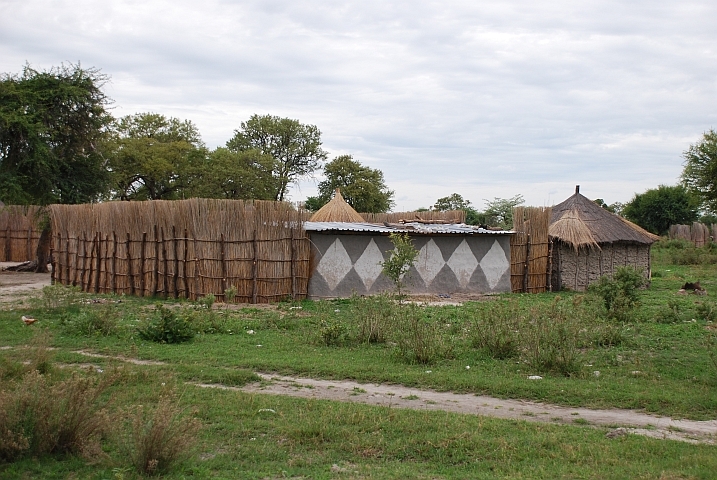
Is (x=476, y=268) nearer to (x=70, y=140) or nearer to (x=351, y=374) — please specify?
(x=351, y=374)

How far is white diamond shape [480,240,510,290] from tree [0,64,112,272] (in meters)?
15.4

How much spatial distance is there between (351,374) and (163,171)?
119ft

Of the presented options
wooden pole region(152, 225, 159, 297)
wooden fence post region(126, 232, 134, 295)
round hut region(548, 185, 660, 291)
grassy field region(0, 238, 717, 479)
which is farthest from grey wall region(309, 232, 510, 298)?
wooden fence post region(126, 232, 134, 295)

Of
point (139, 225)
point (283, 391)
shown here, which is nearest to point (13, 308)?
point (139, 225)

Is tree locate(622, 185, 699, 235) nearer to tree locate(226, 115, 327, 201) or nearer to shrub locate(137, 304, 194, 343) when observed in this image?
tree locate(226, 115, 327, 201)

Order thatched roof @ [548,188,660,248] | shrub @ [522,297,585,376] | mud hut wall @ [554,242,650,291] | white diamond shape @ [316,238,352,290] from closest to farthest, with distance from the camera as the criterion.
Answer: shrub @ [522,297,585,376] → white diamond shape @ [316,238,352,290] → thatched roof @ [548,188,660,248] → mud hut wall @ [554,242,650,291]

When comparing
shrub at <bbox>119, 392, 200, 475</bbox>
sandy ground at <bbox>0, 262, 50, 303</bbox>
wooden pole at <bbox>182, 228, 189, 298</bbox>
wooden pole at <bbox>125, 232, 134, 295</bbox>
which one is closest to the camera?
shrub at <bbox>119, 392, 200, 475</bbox>

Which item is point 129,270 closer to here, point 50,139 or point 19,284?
point 19,284

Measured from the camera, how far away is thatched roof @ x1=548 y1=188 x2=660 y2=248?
65.8ft

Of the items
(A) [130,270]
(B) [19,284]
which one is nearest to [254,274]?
(A) [130,270]

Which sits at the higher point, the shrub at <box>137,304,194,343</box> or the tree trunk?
the tree trunk

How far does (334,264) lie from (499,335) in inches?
310

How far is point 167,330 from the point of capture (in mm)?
10109

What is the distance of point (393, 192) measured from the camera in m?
51.4
